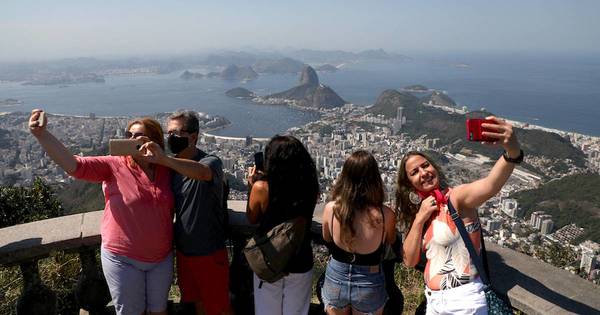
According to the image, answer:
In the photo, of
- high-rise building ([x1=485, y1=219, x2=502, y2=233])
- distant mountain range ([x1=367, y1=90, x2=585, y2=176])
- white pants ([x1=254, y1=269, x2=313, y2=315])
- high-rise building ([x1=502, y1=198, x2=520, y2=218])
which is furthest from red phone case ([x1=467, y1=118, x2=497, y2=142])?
high-rise building ([x1=502, y1=198, x2=520, y2=218])

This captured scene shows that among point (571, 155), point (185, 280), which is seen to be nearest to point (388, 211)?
point (185, 280)

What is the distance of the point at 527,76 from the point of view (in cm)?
16250

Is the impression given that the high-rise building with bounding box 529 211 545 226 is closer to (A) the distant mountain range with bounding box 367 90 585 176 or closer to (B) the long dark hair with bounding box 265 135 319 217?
(A) the distant mountain range with bounding box 367 90 585 176

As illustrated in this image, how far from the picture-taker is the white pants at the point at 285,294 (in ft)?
7.43

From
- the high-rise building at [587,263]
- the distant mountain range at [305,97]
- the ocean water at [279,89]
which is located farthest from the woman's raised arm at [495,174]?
the distant mountain range at [305,97]

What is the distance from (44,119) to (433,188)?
1.89m

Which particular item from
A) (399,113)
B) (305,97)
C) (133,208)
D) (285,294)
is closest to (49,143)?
(133,208)

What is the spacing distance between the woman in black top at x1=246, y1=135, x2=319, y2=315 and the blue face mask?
40cm

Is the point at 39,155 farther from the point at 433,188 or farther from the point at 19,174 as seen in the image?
the point at 433,188

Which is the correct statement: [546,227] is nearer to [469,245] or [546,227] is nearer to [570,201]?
[570,201]

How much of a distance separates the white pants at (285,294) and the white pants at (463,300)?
27.6 inches

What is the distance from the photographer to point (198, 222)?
2.22m

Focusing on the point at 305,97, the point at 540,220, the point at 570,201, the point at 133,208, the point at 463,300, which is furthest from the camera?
the point at 305,97

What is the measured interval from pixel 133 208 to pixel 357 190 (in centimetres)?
111
